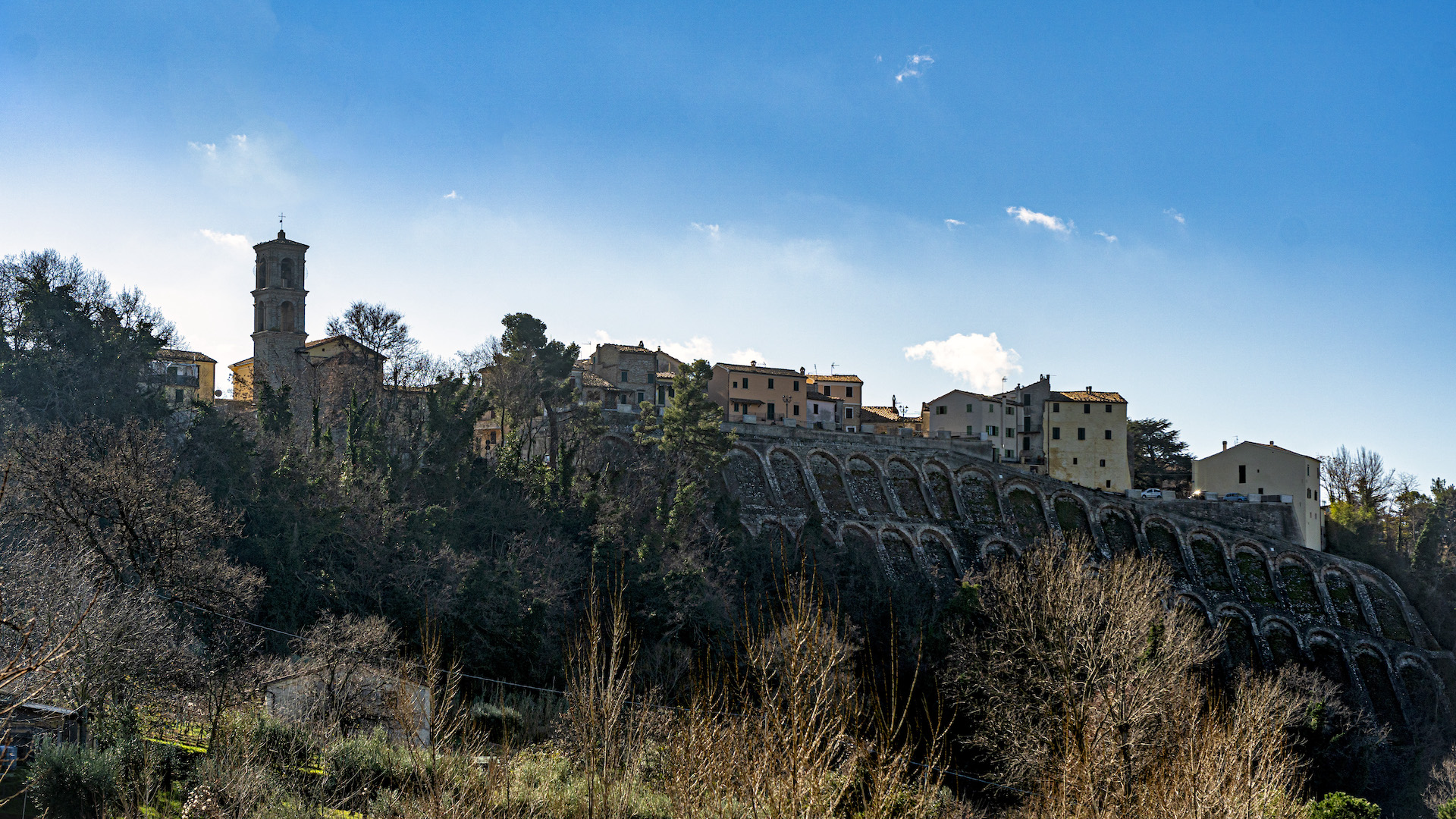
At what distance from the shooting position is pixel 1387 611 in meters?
57.5

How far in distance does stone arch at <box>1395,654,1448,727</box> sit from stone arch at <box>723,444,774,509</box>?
33.5m

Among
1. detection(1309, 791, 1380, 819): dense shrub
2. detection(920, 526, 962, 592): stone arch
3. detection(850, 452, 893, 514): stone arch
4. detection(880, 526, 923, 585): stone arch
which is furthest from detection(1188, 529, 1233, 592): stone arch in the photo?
detection(1309, 791, 1380, 819): dense shrub

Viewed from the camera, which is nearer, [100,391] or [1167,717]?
[1167,717]

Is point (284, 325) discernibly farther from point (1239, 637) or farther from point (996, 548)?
point (1239, 637)

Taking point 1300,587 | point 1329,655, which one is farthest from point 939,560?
point 1300,587

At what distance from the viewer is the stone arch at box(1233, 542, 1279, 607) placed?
184ft

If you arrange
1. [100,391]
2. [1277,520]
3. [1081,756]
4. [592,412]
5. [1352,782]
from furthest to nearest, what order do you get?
[1277,520]
[592,412]
[1352,782]
[100,391]
[1081,756]

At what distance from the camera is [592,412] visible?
48.6m

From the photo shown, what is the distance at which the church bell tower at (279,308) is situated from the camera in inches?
2127

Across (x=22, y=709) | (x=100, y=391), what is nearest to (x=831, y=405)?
(x=100, y=391)

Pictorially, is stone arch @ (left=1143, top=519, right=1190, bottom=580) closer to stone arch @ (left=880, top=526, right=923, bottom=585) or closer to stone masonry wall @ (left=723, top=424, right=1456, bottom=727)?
stone masonry wall @ (left=723, top=424, right=1456, bottom=727)

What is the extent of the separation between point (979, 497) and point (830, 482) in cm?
925

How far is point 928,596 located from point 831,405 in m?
24.4

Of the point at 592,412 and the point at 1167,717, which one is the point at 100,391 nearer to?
the point at 592,412
